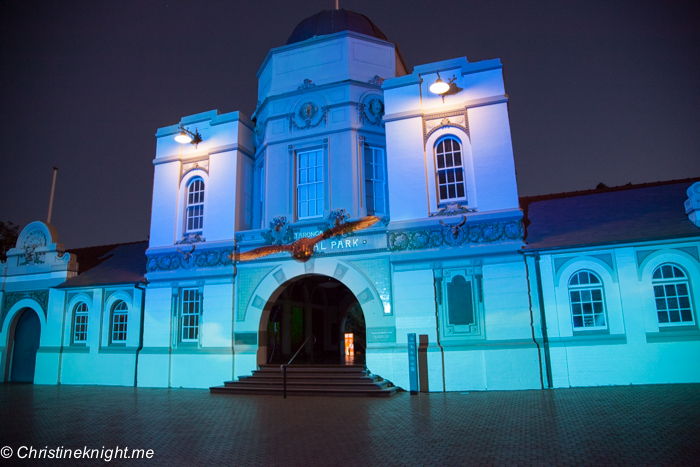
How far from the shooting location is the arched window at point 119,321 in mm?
18438

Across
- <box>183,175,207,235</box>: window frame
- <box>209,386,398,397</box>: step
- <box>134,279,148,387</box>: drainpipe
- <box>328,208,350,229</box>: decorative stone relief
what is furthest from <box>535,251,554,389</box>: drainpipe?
<box>134,279,148,387</box>: drainpipe

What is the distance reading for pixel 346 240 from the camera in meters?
15.6

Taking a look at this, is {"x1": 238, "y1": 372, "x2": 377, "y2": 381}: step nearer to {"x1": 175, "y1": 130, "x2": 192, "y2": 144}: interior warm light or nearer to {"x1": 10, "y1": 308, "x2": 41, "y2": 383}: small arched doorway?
{"x1": 175, "y1": 130, "x2": 192, "y2": 144}: interior warm light

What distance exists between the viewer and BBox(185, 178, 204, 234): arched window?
59.9 feet

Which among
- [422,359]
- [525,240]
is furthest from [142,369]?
A: [525,240]

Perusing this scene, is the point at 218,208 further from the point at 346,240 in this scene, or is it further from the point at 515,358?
the point at 515,358

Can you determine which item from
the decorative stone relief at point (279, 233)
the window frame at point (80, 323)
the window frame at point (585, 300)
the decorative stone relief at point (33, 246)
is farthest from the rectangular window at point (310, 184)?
the decorative stone relief at point (33, 246)

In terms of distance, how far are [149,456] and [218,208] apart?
11516mm

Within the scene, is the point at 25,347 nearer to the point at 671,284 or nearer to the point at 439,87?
the point at 439,87

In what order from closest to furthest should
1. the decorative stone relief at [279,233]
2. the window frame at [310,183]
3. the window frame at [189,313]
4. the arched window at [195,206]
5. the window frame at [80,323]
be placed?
the decorative stone relief at [279,233] < the window frame at [310,183] < the window frame at [189,313] < the arched window at [195,206] < the window frame at [80,323]

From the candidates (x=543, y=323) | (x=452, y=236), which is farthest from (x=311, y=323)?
(x=543, y=323)

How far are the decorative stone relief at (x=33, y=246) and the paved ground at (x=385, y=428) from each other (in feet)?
31.2
